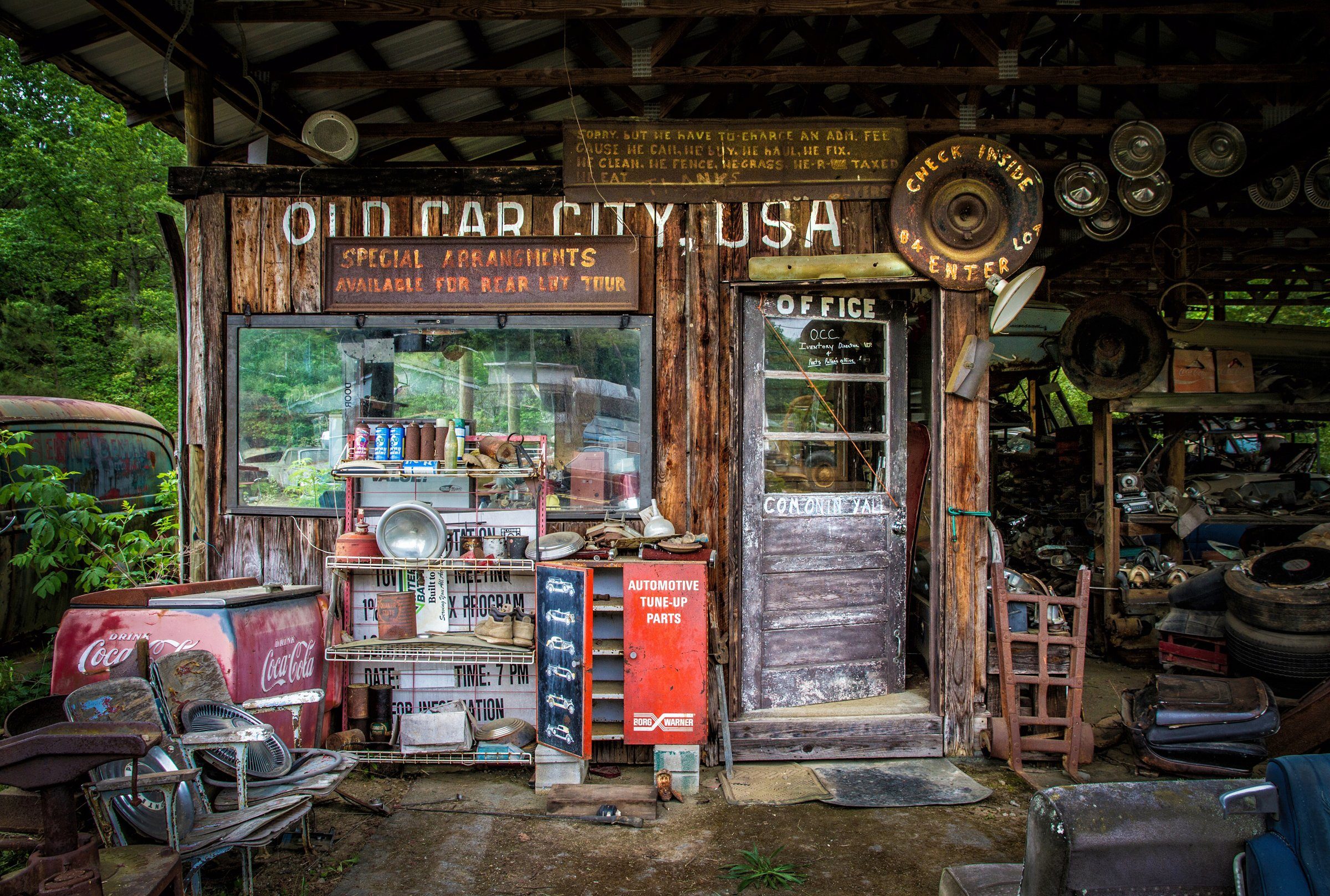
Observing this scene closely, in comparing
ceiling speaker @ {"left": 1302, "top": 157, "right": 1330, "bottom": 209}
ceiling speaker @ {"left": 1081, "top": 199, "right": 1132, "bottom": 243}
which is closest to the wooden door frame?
ceiling speaker @ {"left": 1081, "top": 199, "right": 1132, "bottom": 243}

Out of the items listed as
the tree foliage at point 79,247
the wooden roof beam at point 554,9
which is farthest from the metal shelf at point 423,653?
the tree foliage at point 79,247

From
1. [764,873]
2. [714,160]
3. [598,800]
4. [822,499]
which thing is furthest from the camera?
[822,499]

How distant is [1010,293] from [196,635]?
16.7 feet

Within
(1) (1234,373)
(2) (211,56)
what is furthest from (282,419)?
(1) (1234,373)

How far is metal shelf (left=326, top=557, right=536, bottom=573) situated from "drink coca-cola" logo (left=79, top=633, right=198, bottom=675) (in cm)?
90

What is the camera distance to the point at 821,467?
5277 millimetres

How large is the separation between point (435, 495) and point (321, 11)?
2965mm

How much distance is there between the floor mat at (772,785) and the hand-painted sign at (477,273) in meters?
3.02

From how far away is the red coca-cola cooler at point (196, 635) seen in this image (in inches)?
159

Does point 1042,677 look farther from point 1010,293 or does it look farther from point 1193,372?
point 1193,372

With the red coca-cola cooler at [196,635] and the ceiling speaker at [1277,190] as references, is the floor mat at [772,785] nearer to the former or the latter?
the red coca-cola cooler at [196,635]

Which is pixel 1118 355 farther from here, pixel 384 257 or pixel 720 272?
pixel 384 257

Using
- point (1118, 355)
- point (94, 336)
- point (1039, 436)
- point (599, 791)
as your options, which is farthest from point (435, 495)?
point (94, 336)

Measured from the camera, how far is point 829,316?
5242mm
